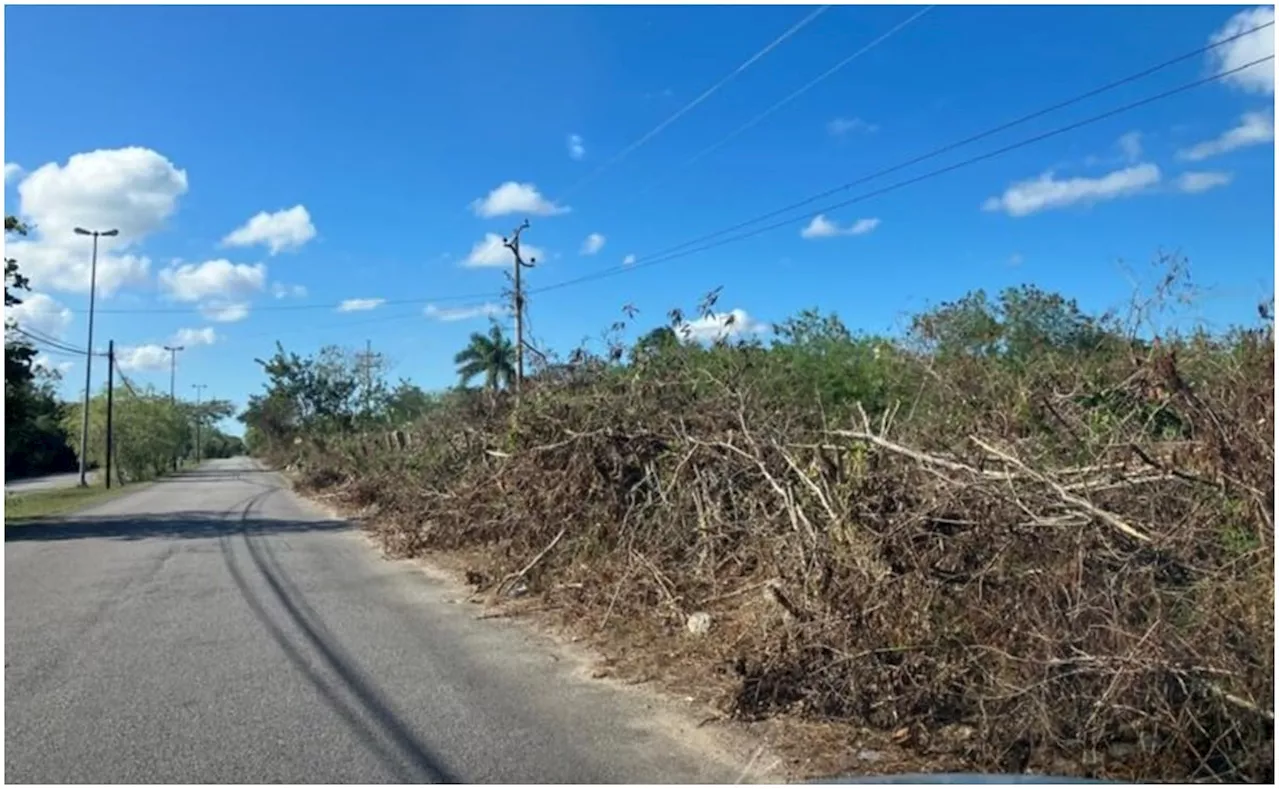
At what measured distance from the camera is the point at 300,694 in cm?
666

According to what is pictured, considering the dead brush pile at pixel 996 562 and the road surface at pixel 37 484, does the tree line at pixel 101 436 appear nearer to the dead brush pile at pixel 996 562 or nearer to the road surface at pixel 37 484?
the road surface at pixel 37 484

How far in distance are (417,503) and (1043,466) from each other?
11987mm

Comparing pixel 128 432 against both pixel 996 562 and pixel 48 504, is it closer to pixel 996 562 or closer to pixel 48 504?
pixel 48 504

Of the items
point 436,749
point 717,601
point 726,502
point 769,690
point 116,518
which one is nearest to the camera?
point 436,749

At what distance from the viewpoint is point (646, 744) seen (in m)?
5.62

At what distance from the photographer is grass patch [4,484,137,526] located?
2475cm

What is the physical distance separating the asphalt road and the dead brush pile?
0.94 m

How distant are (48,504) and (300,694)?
1082 inches

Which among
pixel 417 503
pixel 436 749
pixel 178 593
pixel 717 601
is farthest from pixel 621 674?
pixel 417 503

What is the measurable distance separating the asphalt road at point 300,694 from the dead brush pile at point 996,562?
3.09 feet

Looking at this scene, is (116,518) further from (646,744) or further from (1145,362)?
(1145,362)

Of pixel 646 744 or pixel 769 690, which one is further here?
pixel 769 690

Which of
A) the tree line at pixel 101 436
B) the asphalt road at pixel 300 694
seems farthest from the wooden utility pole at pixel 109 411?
the asphalt road at pixel 300 694

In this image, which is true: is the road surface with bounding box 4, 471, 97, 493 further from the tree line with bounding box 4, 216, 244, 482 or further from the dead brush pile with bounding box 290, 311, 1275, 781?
the dead brush pile with bounding box 290, 311, 1275, 781
